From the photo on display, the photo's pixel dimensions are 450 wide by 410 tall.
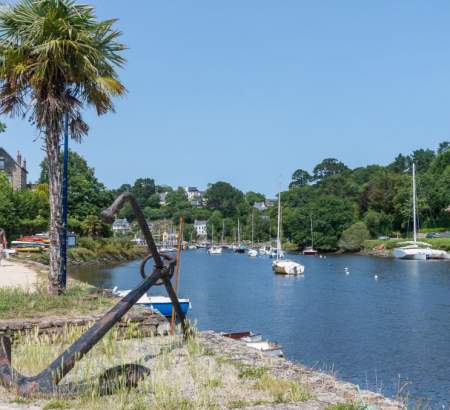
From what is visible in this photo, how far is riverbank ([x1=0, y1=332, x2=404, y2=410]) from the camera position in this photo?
21.3 ft

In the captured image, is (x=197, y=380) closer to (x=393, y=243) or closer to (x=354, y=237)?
(x=393, y=243)

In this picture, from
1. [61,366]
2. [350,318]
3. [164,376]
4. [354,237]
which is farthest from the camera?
[354,237]

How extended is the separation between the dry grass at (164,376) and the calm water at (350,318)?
3278 mm

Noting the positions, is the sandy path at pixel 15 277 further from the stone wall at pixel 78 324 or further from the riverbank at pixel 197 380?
the riverbank at pixel 197 380

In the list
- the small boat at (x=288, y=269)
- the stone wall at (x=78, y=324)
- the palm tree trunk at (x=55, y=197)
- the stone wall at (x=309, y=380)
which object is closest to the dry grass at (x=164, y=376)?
the stone wall at (x=309, y=380)

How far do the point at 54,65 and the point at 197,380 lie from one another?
31.0ft

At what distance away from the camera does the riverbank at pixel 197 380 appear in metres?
6.48

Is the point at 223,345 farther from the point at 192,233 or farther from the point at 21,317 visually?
the point at 192,233

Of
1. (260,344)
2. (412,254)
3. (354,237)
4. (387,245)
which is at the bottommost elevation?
(260,344)

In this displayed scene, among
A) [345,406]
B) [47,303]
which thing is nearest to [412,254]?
[47,303]

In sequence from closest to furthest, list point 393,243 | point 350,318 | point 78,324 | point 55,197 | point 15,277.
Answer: point 78,324
point 55,197
point 15,277
point 350,318
point 393,243

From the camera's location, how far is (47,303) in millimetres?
12445

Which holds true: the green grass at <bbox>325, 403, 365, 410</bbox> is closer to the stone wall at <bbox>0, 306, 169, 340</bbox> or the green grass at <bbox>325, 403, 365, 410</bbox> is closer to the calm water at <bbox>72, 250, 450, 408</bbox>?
the calm water at <bbox>72, 250, 450, 408</bbox>

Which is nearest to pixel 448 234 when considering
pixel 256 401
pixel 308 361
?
pixel 308 361
